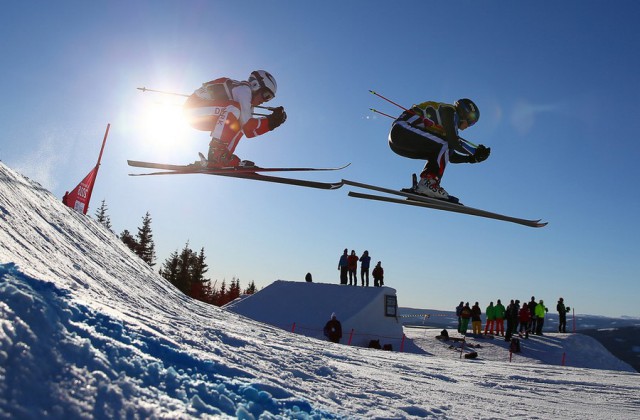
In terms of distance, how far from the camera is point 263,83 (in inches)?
321

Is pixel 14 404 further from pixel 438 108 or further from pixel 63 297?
pixel 438 108

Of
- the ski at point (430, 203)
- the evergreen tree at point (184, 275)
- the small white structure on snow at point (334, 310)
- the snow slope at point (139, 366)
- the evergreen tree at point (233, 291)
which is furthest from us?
the evergreen tree at point (233, 291)

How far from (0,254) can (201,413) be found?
138 centimetres

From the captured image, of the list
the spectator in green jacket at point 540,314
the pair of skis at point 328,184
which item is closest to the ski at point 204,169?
the pair of skis at point 328,184

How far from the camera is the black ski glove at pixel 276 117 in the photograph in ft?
27.5

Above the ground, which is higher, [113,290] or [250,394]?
[113,290]

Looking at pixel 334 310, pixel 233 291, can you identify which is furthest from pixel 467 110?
pixel 233 291

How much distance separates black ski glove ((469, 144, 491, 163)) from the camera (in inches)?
312

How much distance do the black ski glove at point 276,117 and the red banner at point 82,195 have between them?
153 inches

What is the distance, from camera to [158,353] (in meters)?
2.46

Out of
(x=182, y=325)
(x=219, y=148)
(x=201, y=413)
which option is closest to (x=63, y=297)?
(x=201, y=413)

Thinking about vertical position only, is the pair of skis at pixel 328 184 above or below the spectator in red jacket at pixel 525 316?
above

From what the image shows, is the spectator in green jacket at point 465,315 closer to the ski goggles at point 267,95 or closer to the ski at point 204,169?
the ski at point 204,169

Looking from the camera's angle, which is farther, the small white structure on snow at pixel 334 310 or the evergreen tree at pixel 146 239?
the evergreen tree at pixel 146 239
